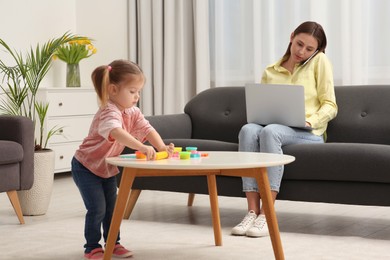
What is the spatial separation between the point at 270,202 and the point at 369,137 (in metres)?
1.37

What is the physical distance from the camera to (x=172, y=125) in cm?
407

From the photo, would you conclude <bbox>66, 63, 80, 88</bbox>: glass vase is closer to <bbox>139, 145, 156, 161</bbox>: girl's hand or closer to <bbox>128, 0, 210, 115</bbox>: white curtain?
<bbox>128, 0, 210, 115</bbox>: white curtain

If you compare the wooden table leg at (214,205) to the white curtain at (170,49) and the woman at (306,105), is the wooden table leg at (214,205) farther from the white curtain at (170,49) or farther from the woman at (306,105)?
the white curtain at (170,49)

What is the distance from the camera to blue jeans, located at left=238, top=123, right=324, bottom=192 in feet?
10.9

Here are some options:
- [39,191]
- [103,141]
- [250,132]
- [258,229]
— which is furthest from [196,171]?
[39,191]

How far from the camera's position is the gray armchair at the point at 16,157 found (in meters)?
3.63

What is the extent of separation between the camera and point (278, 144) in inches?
133

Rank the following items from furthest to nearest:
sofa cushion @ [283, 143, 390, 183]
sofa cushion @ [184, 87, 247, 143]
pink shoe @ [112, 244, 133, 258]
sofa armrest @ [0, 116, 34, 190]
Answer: sofa cushion @ [184, 87, 247, 143] < sofa armrest @ [0, 116, 34, 190] < sofa cushion @ [283, 143, 390, 183] < pink shoe @ [112, 244, 133, 258]

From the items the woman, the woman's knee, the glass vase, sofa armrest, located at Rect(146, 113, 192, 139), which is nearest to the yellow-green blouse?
the woman

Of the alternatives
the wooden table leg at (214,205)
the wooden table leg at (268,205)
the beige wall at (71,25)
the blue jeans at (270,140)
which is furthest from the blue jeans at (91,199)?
the beige wall at (71,25)

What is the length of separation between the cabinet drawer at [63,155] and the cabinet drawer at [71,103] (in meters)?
0.24

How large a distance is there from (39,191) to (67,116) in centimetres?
157

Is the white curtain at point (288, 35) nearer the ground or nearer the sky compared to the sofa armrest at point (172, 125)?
nearer the sky

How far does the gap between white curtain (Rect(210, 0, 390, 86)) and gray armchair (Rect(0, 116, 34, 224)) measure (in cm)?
209
